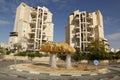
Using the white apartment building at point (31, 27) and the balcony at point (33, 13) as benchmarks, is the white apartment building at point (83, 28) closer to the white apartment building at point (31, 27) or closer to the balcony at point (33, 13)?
the white apartment building at point (31, 27)

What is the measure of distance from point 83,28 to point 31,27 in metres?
23.7

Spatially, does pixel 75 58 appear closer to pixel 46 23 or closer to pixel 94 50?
pixel 94 50

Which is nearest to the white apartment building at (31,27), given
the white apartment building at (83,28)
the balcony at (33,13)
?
the balcony at (33,13)

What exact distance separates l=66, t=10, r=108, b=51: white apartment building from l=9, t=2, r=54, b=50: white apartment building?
9770 millimetres

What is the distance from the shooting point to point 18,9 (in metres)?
76.6

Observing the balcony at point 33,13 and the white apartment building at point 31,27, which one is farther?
the balcony at point 33,13

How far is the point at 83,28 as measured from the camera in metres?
77.6

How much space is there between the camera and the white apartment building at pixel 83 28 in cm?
7600

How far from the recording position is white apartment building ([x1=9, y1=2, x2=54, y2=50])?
73062 mm

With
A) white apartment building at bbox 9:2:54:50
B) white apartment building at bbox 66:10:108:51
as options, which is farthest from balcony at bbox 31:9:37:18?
white apartment building at bbox 66:10:108:51

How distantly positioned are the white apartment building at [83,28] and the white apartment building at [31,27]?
32.1 feet

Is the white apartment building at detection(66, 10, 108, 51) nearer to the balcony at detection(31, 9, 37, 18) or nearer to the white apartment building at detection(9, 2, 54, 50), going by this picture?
the white apartment building at detection(9, 2, 54, 50)

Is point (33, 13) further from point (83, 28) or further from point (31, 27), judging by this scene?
point (83, 28)

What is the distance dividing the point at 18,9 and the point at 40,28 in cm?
1271
